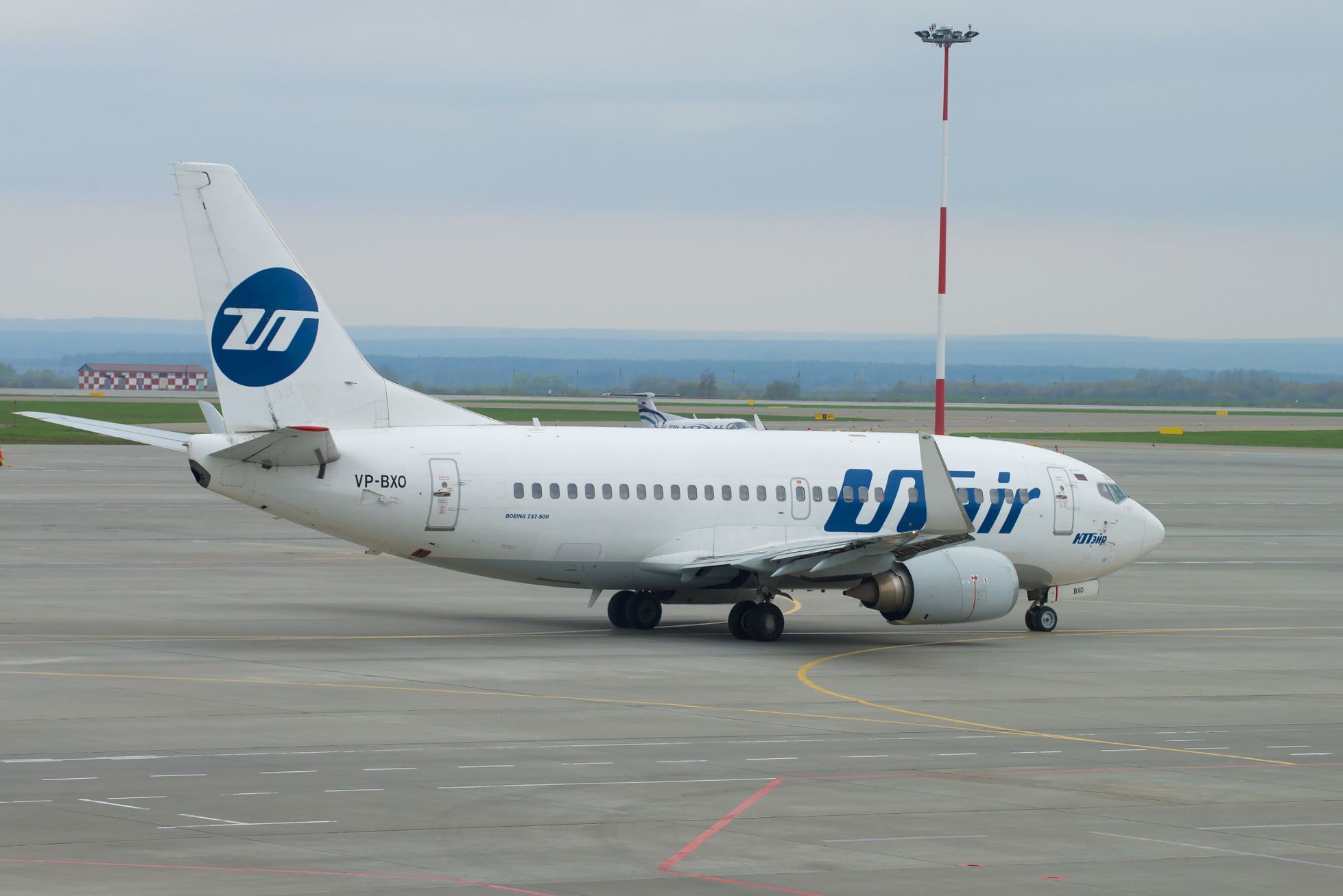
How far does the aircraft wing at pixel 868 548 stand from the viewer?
107 ft

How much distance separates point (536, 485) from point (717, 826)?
52.2 feet

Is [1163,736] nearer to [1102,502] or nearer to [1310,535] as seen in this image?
[1102,502]

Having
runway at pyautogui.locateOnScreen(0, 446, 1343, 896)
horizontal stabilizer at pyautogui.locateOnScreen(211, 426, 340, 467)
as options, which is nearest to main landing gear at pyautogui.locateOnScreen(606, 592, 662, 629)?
runway at pyautogui.locateOnScreen(0, 446, 1343, 896)

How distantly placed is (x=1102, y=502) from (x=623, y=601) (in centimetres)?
1105

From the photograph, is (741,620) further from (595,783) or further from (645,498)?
(595,783)

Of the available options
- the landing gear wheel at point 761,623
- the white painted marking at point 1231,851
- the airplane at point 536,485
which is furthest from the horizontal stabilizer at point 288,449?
the white painted marking at point 1231,851

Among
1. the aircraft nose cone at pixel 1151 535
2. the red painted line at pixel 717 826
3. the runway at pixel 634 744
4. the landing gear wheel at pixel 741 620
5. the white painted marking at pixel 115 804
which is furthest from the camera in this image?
the aircraft nose cone at pixel 1151 535

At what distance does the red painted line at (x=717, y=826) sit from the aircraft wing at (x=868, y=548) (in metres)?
12.3

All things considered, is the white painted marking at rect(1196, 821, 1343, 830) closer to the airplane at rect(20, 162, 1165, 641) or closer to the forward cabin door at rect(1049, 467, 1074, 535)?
the airplane at rect(20, 162, 1165, 641)

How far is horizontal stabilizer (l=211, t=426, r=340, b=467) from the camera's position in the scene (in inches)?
1233

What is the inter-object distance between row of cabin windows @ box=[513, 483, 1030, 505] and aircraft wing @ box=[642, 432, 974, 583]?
1511 millimetres

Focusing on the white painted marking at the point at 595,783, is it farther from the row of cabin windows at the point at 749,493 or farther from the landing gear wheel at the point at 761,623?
the landing gear wheel at the point at 761,623

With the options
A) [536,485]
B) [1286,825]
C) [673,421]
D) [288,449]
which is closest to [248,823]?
[1286,825]

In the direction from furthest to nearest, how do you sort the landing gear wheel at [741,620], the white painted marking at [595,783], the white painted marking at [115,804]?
the landing gear wheel at [741,620]
the white painted marking at [595,783]
the white painted marking at [115,804]
